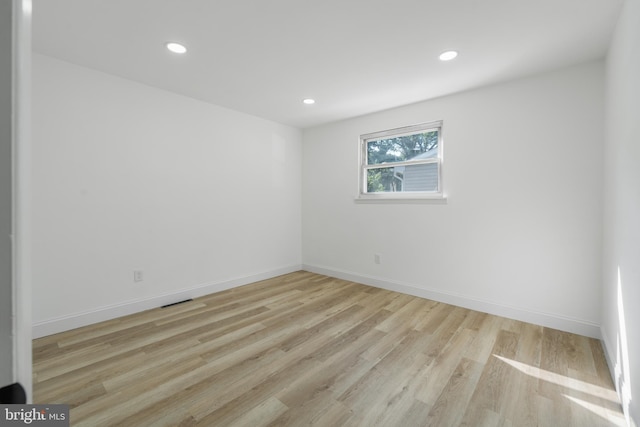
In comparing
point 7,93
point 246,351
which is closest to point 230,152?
point 246,351

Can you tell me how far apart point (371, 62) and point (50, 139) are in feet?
9.51

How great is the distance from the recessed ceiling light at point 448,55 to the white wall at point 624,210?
988 millimetres

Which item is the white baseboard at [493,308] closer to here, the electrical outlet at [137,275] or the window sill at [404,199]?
the window sill at [404,199]

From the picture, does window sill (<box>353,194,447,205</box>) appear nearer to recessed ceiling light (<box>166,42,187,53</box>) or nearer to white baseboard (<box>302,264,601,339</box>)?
white baseboard (<box>302,264,601,339</box>)

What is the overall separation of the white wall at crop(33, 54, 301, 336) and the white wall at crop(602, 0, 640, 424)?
3662mm

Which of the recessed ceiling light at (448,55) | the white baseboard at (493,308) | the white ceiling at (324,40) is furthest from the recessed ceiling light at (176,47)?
the white baseboard at (493,308)

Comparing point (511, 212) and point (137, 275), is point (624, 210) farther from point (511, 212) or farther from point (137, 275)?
point (137, 275)

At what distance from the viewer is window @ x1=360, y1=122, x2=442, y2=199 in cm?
346

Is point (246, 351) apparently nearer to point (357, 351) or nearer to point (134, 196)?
point (357, 351)

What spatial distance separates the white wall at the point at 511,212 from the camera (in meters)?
2.51

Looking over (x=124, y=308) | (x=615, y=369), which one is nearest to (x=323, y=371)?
(x=615, y=369)

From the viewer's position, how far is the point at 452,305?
126 inches

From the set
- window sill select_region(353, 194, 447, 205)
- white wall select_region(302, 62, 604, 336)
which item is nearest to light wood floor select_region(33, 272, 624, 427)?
white wall select_region(302, 62, 604, 336)

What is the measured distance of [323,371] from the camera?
1993 millimetres
